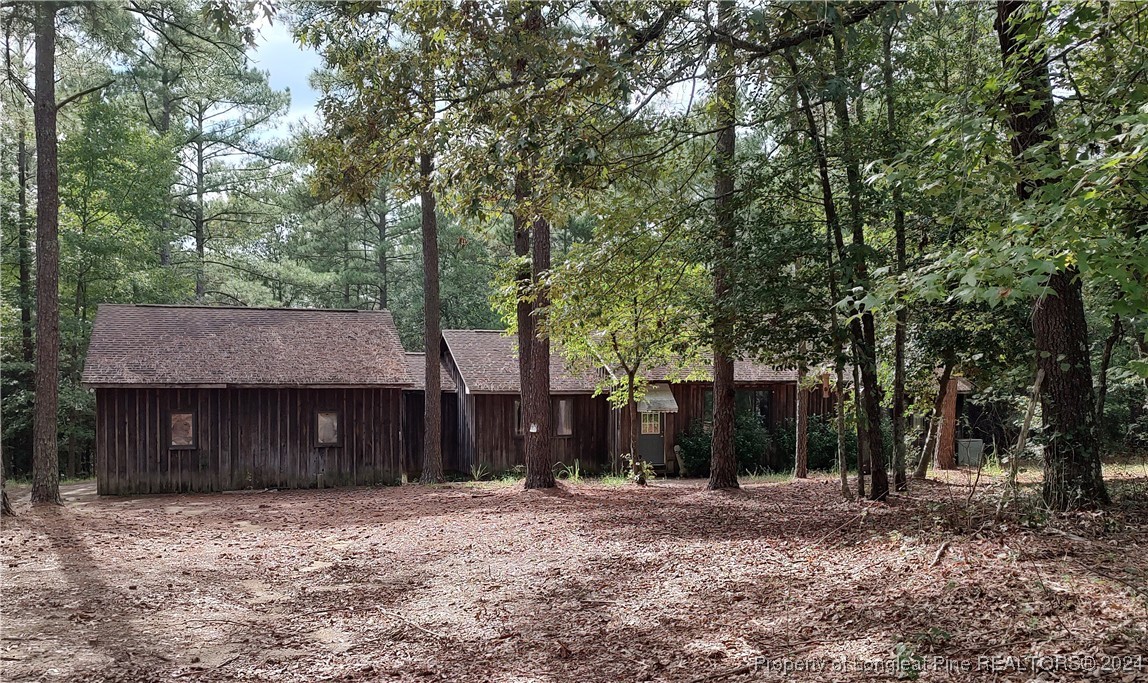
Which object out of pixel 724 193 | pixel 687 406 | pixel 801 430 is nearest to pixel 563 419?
pixel 687 406

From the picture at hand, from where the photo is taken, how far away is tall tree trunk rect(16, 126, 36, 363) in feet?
79.6

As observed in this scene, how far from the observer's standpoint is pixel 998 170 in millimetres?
5832

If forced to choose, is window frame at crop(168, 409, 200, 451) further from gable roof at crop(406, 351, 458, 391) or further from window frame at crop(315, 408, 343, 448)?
gable roof at crop(406, 351, 458, 391)

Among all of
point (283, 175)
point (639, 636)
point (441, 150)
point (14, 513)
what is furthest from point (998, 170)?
point (283, 175)

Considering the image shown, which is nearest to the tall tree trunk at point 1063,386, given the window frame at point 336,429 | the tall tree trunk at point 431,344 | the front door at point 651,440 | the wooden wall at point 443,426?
the tall tree trunk at point 431,344

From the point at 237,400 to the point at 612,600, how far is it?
1490cm

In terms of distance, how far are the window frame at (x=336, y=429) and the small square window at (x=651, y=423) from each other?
8.29 m

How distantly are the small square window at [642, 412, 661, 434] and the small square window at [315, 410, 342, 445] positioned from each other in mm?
8369

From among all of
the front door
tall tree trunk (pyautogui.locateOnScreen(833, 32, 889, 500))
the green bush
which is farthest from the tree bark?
tall tree trunk (pyautogui.locateOnScreen(833, 32, 889, 500))

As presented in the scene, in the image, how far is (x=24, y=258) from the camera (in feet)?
79.5

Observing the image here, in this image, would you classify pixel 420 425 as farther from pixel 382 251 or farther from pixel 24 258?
pixel 24 258

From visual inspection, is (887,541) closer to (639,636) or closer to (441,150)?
(639,636)

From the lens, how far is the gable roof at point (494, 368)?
21.5 metres

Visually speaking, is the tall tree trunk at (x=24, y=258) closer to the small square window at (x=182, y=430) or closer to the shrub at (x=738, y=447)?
the small square window at (x=182, y=430)
